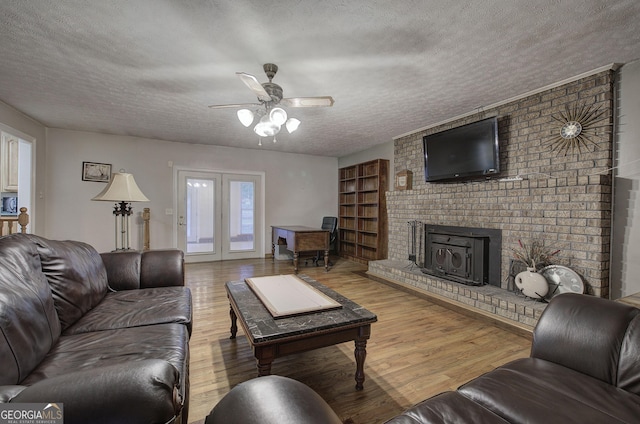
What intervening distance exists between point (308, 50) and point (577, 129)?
2.72 metres

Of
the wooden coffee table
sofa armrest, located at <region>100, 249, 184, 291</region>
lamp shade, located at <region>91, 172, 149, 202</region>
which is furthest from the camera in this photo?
lamp shade, located at <region>91, 172, 149, 202</region>

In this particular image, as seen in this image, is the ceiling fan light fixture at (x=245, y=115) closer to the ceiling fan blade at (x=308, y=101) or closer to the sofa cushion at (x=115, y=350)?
the ceiling fan blade at (x=308, y=101)

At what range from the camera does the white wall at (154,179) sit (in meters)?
4.67

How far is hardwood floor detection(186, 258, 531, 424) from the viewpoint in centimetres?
164

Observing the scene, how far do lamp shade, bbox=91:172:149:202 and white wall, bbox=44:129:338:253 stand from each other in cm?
273

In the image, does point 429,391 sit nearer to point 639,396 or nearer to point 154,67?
point 639,396

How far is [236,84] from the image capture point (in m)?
2.87

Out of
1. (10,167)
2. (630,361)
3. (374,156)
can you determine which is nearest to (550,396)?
(630,361)

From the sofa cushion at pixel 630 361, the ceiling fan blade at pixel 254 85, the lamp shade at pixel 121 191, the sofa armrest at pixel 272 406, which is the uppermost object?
the ceiling fan blade at pixel 254 85

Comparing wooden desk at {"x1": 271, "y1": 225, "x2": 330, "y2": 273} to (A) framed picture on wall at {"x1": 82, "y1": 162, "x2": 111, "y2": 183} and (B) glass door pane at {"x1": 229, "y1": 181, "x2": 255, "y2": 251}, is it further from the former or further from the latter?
(A) framed picture on wall at {"x1": 82, "y1": 162, "x2": 111, "y2": 183}

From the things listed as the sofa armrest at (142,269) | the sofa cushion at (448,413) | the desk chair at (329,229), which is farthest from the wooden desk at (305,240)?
the sofa cushion at (448,413)

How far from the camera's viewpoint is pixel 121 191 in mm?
2746

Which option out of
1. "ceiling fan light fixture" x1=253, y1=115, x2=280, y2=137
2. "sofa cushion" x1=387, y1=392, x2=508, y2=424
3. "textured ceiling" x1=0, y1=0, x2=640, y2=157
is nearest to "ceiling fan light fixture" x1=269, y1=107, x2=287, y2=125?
"ceiling fan light fixture" x1=253, y1=115, x2=280, y2=137

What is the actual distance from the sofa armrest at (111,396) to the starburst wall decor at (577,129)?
3.71m
